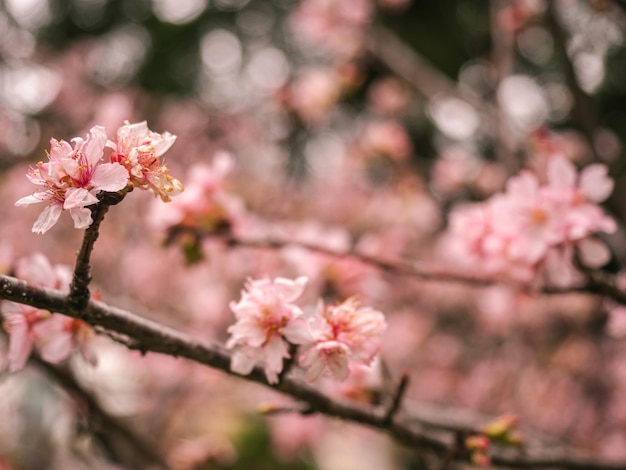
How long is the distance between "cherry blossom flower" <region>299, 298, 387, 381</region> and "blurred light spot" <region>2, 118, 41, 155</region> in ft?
10.9

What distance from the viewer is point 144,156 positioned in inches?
31.1

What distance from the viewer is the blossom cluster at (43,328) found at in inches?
38.4

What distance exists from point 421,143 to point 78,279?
7.06 metres

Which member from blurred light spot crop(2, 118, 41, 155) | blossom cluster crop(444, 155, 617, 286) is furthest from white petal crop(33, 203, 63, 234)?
blurred light spot crop(2, 118, 41, 155)

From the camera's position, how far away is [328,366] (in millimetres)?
894

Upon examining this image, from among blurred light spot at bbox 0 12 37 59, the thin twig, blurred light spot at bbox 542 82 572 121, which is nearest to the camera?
the thin twig

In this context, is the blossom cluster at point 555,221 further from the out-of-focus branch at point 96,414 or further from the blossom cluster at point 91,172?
the out-of-focus branch at point 96,414

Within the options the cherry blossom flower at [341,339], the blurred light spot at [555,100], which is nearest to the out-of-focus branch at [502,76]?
the cherry blossom flower at [341,339]

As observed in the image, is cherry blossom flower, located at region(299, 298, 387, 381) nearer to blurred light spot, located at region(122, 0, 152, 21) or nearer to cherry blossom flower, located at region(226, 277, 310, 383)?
cherry blossom flower, located at region(226, 277, 310, 383)

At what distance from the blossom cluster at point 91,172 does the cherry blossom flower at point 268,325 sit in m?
0.22

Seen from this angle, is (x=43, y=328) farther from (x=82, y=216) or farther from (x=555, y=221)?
(x=555, y=221)

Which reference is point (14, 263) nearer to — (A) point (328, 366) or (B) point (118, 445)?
(A) point (328, 366)

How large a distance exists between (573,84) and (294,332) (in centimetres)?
135

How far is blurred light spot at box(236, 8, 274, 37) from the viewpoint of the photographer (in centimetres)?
841
